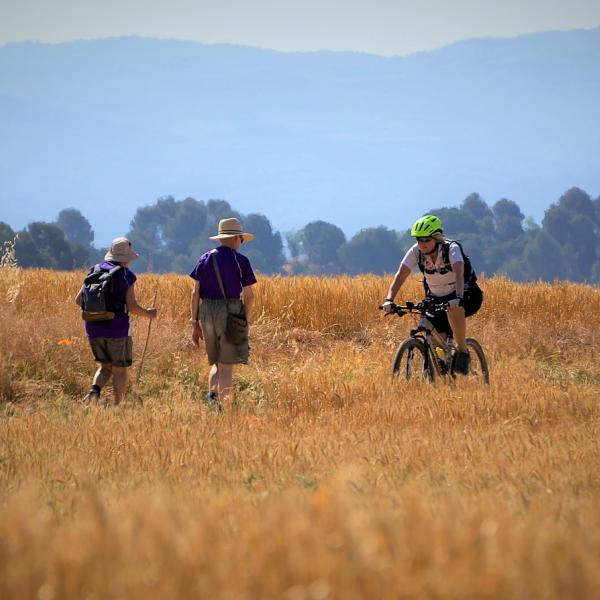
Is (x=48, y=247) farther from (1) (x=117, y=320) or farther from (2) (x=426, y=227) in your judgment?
(2) (x=426, y=227)

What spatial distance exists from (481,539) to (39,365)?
993 centimetres

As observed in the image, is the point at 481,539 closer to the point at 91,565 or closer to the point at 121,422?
the point at 91,565

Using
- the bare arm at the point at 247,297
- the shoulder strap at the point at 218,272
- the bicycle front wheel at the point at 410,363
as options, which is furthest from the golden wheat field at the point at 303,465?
the shoulder strap at the point at 218,272

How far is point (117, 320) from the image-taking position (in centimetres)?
959

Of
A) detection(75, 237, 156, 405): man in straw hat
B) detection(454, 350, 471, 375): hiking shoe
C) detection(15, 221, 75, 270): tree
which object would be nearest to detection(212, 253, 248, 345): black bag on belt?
detection(75, 237, 156, 405): man in straw hat

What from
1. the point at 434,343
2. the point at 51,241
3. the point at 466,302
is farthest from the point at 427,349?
the point at 51,241

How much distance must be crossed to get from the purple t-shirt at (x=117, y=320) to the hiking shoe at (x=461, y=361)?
315cm

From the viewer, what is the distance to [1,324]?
1241 cm

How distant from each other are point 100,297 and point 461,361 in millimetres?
3477

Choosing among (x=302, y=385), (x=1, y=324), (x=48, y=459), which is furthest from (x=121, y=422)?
(x=1, y=324)

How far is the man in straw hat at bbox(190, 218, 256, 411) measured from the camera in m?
9.39

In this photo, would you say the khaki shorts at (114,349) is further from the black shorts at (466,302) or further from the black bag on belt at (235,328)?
the black shorts at (466,302)

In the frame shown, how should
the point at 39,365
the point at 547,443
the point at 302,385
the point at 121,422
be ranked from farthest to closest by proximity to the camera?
the point at 39,365 < the point at 302,385 < the point at 121,422 < the point at 547,443

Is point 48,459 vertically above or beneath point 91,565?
beneath
